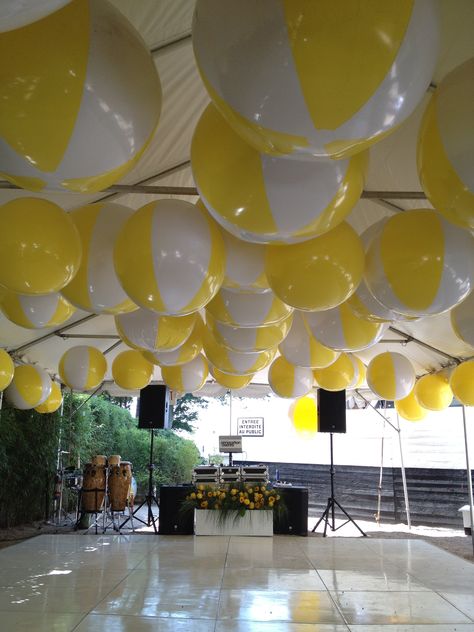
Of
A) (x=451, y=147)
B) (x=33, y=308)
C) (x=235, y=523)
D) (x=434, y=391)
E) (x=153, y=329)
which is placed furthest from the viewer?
(x=235, y=523)

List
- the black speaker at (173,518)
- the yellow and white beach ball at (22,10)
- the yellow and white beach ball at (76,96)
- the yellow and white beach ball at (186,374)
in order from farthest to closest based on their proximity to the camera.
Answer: the black speaker at (173,518), the yellow and white beach ball at (186,374), the yellow and white beach ball at (76,96), the yellow and white beach ball at (22,10)

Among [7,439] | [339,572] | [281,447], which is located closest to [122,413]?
[281,447]

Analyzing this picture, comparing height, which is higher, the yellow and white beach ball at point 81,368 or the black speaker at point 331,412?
the yellow and white beach ball at point 81,368

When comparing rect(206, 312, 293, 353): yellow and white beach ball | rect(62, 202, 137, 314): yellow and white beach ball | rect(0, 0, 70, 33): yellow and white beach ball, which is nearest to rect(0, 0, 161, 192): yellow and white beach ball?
rect(0, 0, 70, 33): yellow and white beach ball

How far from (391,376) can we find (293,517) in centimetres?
336

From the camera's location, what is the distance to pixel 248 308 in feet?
9.05

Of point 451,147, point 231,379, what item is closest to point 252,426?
point 231,379

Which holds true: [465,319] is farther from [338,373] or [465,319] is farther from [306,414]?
[306,414]

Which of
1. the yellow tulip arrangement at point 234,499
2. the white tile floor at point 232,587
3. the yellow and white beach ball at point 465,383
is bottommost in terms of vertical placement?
the white tile floor at point 232,587

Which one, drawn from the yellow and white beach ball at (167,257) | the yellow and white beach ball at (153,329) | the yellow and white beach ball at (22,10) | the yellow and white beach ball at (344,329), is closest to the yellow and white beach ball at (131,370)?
the yellow and white beach ball at (153,329)

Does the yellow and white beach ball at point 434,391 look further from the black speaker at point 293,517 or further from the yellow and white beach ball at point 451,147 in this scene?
the yellow and white beach ball at point 451,147

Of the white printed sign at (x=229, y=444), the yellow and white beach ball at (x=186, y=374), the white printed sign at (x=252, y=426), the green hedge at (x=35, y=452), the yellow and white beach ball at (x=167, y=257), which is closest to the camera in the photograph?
the yellow and white beach ball at (x=167, y=257)

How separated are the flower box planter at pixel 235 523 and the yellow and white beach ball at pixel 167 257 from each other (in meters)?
5.31

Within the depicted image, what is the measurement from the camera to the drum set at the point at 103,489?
742 centimetres
